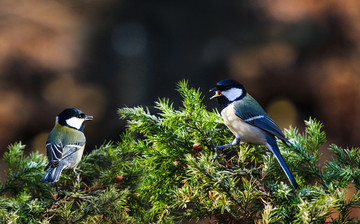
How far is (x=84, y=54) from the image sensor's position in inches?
85.4

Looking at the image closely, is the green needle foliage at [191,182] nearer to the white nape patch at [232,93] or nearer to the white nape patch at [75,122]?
the white nape patch at [232,93]

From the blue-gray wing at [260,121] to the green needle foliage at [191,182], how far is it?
0.03 m

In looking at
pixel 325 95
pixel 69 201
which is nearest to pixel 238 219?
pixel 69 201

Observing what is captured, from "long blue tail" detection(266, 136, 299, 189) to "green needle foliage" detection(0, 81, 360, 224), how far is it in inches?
0.5

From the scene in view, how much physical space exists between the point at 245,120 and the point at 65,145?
48 cm

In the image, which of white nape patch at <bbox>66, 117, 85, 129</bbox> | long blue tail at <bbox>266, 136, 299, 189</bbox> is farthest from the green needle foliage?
white nape patch at <bbox>66, 117, 85, 129</bbox>

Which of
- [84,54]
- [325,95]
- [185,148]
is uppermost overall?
[185,148]

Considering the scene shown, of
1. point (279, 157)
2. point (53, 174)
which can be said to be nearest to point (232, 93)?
point (279, 157)

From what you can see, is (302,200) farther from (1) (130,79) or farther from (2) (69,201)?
(1) (130,79)

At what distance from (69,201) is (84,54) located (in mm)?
1500

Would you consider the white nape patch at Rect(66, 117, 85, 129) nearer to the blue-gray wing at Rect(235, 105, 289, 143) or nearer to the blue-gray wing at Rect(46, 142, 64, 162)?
the blue-gray wing at Rect(46, 142, 64, 162)

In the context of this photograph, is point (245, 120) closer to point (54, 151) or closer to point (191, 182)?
point (191, 182)

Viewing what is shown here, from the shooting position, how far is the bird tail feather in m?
0.84

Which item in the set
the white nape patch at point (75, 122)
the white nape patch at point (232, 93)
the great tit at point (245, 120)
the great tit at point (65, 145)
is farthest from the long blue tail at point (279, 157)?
the white nape patch at point (75, 122)
